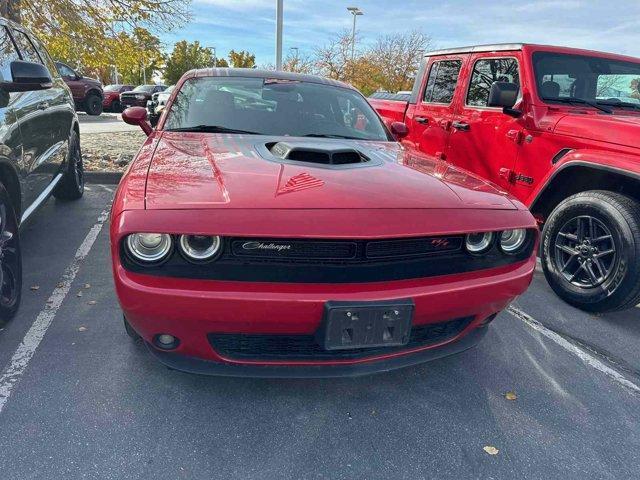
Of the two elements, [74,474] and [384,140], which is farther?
[384,140]

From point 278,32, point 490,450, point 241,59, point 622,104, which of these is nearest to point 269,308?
point 490,450

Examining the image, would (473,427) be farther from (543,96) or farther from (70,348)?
(543,96)

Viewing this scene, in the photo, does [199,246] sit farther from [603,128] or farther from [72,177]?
[72,177]

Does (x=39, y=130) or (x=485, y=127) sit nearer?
(x=39, y=130)

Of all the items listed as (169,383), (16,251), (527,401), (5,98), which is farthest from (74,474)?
(5,98)

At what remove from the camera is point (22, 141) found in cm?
317

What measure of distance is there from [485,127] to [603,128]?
1102 mm

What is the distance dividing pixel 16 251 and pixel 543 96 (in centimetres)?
419

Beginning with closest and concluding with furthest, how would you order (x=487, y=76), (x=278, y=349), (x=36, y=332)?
1. (x=278, y=349)
2. (x=36, y=332)
3. (x=487, y=76)

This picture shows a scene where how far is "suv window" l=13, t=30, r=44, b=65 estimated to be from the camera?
3930 mm

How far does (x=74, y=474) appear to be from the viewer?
1798 mm

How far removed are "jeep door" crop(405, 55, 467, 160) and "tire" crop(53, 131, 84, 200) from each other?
12.5ft

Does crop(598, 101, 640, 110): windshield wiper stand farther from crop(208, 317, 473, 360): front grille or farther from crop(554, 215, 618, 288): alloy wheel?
crop(208, 317, 473, 360): front grille

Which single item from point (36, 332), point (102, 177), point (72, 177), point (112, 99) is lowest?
point (112, 99)
